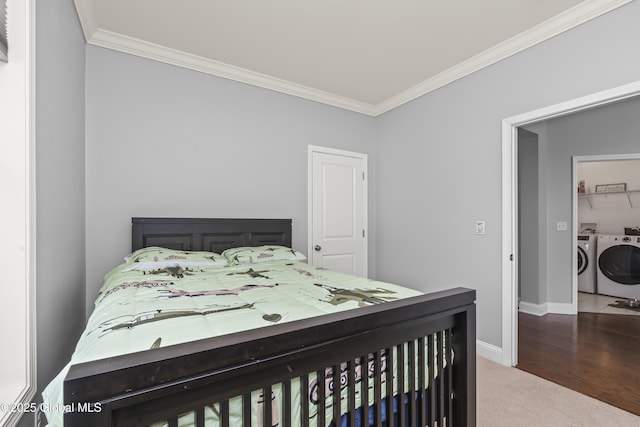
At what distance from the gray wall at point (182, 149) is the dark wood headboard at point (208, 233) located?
0.10m

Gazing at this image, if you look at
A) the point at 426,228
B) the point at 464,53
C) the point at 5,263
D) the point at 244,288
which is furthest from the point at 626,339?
the point at 5,263

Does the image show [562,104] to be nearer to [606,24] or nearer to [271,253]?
[606,24]

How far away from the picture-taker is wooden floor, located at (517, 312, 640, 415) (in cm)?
209

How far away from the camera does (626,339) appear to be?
288 centimetres

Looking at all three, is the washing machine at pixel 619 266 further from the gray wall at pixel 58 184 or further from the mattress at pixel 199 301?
the gray wall at pixel 58 184

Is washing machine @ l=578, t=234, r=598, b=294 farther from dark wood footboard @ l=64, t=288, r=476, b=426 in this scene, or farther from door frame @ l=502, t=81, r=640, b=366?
dark wood footboard @ l=64, t=288, r=476, b=426

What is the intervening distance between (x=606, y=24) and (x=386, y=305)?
2.46 m

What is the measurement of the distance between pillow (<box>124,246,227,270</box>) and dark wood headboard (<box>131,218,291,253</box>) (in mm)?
176

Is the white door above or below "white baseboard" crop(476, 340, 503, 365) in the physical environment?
above

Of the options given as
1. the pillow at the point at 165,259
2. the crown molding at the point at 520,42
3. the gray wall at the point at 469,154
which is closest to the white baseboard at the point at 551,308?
the gray wall at the point at 469,154

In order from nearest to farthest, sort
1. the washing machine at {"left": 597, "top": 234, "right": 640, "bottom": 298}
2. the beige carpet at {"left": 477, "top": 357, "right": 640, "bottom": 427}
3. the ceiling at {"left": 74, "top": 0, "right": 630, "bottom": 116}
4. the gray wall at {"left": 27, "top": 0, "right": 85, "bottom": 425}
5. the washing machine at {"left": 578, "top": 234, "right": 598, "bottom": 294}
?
Answer: the gray wall at {"left": 27, "top": 0, "right": 85, "bottom": 425}
the beige carpet at {"left": 477, "top": 357, "right": 640, "bottom": 427}
the ceiling at {"left": 74, "top": 0, "right": 630, "bottom": 116}
the washing machine at {"left": 597, "top": 234, "right": 640, "bottom": 298}
the washing machine at {"left": 578, "top": 234, "right": 598, "bottom": 294}

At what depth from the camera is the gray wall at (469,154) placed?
2.05m

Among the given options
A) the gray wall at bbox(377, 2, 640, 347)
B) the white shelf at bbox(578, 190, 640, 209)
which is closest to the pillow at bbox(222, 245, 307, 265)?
the gray wall at bbox(377, 2, 640, 347)

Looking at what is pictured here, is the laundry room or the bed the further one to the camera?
the laundry room
